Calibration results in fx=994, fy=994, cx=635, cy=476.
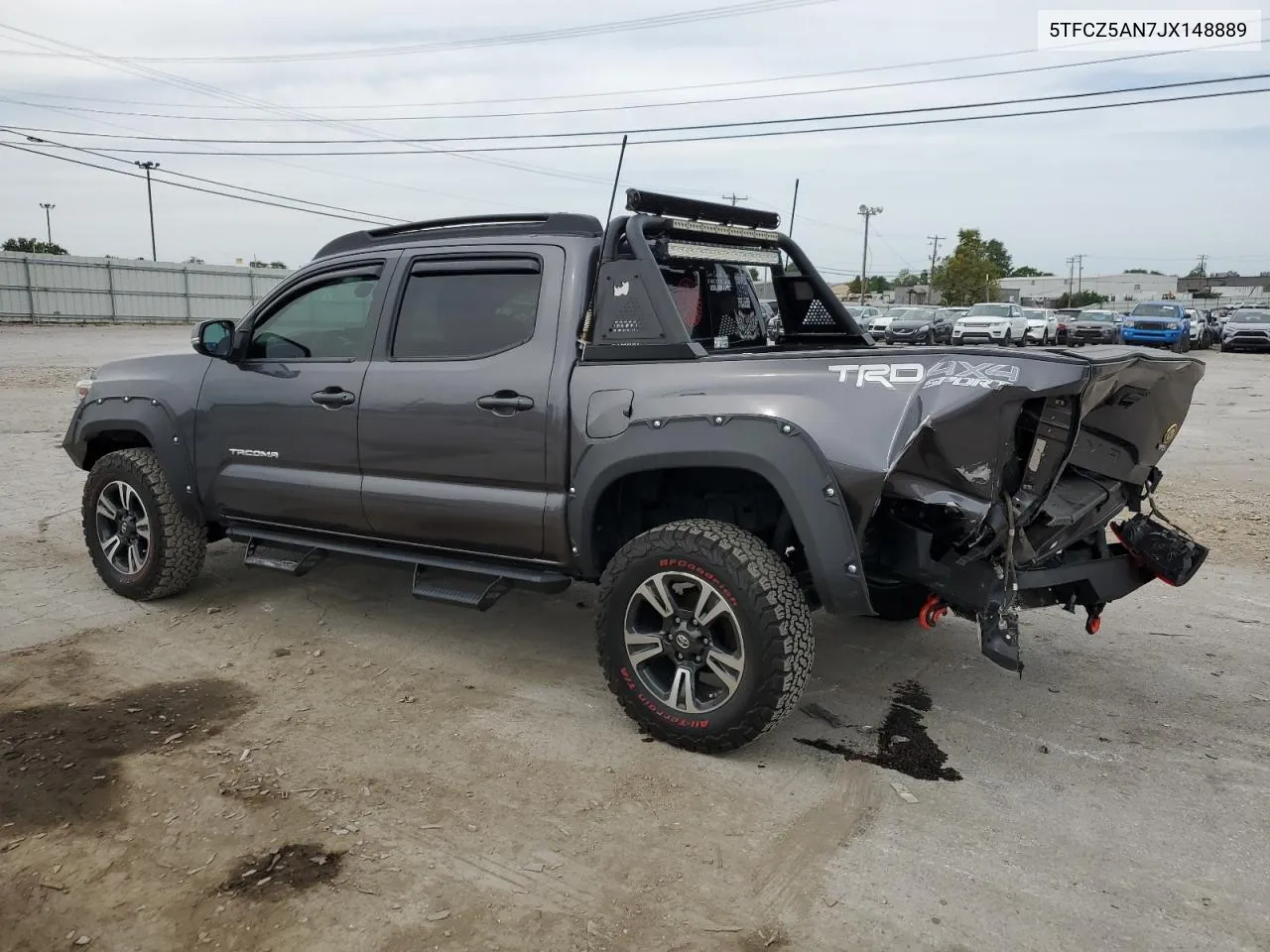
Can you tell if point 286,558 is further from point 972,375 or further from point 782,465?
point 972,375

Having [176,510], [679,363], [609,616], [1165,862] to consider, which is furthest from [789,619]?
[176,510]

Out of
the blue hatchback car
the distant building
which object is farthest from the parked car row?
the distant building

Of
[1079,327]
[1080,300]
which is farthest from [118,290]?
[1080,300]

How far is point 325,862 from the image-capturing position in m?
2.93

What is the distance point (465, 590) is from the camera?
429 cm

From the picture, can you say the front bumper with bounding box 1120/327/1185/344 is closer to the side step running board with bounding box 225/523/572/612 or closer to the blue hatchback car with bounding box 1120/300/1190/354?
the blue hatchback car with bounding box 1120/300/1190/354

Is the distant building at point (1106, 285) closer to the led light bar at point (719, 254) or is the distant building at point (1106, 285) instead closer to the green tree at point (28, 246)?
the green tree at point (28, 246)

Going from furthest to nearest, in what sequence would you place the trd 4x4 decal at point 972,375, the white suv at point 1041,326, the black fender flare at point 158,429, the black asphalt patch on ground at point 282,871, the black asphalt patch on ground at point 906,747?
the white suv at point 1041,326, the black fender flare at point 158,429, the black asphalt patch on ground at point 906,747, the trd 4x4 decal at point 972,375, the black asphalt patch on ground at point 282,871

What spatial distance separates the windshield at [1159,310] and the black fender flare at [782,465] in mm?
33245

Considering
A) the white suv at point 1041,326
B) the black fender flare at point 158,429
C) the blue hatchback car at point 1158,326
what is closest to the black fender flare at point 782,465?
the black fender flare at point 158,429

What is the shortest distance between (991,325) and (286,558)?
101 feet

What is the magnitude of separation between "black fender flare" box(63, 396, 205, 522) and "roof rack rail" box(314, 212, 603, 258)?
123 cm

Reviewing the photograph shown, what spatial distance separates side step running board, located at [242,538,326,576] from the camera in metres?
4.85

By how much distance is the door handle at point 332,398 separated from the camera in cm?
→ 452
